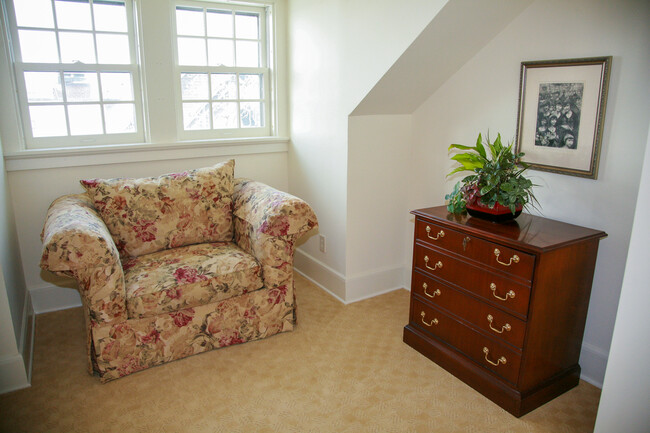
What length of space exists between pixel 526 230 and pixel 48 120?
2.83 metres

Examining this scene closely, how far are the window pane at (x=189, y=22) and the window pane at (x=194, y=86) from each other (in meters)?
0.29

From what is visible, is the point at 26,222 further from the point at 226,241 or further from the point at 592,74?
the point at 592,74

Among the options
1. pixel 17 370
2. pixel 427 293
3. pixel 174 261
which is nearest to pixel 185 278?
pixel 174 261

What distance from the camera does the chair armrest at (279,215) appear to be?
2.42 m

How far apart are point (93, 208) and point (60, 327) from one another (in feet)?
2.56

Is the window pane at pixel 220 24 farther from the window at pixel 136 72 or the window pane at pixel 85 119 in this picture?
the window pane at pixel 85 119

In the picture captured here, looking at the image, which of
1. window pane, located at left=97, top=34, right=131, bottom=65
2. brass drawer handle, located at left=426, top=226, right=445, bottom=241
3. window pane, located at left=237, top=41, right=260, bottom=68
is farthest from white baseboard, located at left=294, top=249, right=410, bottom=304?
window pane, located at left=97, top=34, right=131, bottom=65

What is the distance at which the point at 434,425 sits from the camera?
75.4 inches

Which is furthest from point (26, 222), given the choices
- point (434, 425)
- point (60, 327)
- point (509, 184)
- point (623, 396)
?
point (623, 396)

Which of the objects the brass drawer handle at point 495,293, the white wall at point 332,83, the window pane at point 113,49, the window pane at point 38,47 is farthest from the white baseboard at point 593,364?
the window pane at point 38,47

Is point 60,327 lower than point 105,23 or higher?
lower

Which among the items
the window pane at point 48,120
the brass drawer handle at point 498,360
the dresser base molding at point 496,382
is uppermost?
the window pane at point 48,120

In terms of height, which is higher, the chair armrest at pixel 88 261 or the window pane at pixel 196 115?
the window pane at pixel 196 115

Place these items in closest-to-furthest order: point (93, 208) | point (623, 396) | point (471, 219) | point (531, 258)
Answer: point (623, 396) → point (531, 258) → point (471, 219) → point (93, 208)
